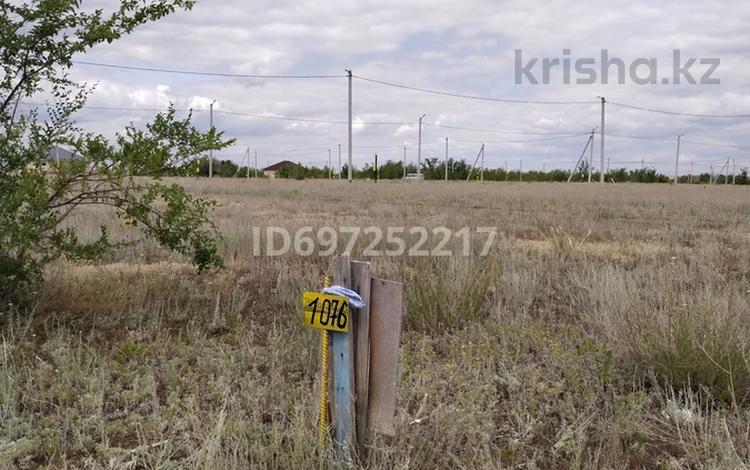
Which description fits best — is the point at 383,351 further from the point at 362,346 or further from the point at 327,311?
the point at 327,311

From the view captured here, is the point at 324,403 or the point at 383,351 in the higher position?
the point at 383,351

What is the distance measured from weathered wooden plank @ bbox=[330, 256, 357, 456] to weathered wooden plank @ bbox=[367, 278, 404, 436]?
0.29 feet

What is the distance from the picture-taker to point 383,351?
8.94 feet

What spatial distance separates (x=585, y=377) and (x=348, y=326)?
189 cm

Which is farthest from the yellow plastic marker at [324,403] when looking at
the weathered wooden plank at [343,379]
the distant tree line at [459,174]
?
the distant tree line at [459,174]

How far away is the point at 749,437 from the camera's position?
3.15 m

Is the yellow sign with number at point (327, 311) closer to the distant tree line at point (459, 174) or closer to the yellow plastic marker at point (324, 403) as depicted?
the yellow plastic marker at point (324, 403)

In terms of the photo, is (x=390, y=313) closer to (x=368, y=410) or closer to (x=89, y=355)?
(x=368, y=410)

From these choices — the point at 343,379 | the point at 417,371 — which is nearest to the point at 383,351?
the point at 343,379

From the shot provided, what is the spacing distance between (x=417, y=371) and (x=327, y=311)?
4.90ft

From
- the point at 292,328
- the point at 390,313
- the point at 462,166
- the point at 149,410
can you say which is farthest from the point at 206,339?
the point at 462,166

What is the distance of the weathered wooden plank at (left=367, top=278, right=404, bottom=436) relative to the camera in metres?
2.66

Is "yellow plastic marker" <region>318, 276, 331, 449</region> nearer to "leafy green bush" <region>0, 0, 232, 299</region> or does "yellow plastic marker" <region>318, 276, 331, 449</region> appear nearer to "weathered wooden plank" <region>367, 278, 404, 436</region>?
"weathered wooden plank" <region>367, 278, 404, 436</region>

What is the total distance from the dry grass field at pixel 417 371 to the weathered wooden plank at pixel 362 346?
0.14m
